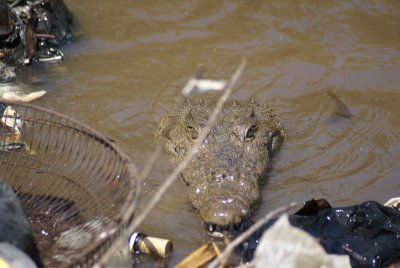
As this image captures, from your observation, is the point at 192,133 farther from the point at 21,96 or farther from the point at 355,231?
the point at 355,231

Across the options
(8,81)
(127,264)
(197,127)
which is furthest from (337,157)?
(8,81)

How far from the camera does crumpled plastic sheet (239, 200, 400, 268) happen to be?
4.05 meters

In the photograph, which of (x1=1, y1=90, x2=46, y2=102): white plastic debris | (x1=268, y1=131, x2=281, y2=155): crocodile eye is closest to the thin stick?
(x1=268, y1=131, x2=281, y2=155): crocodile eye

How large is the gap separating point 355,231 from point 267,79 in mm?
3097

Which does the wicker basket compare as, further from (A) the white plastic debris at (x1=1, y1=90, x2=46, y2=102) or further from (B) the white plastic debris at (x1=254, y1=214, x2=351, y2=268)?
(A) the white plastic debris at (x1=1, y1=90, x2=46, y2=102)

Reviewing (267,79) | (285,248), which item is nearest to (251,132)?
(267,79)

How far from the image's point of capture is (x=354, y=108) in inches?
263

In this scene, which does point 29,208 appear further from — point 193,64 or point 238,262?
point 193,64

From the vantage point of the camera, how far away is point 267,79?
23.4ft

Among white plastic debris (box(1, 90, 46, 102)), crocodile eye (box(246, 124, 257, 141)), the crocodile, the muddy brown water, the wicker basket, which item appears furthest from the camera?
white plastic debris (box(1, 90, 46, 102))

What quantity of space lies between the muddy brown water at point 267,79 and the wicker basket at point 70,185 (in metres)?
0.65

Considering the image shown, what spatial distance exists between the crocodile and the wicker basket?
3.01 feet

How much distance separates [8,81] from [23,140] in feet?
6.08

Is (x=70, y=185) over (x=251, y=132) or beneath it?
over
